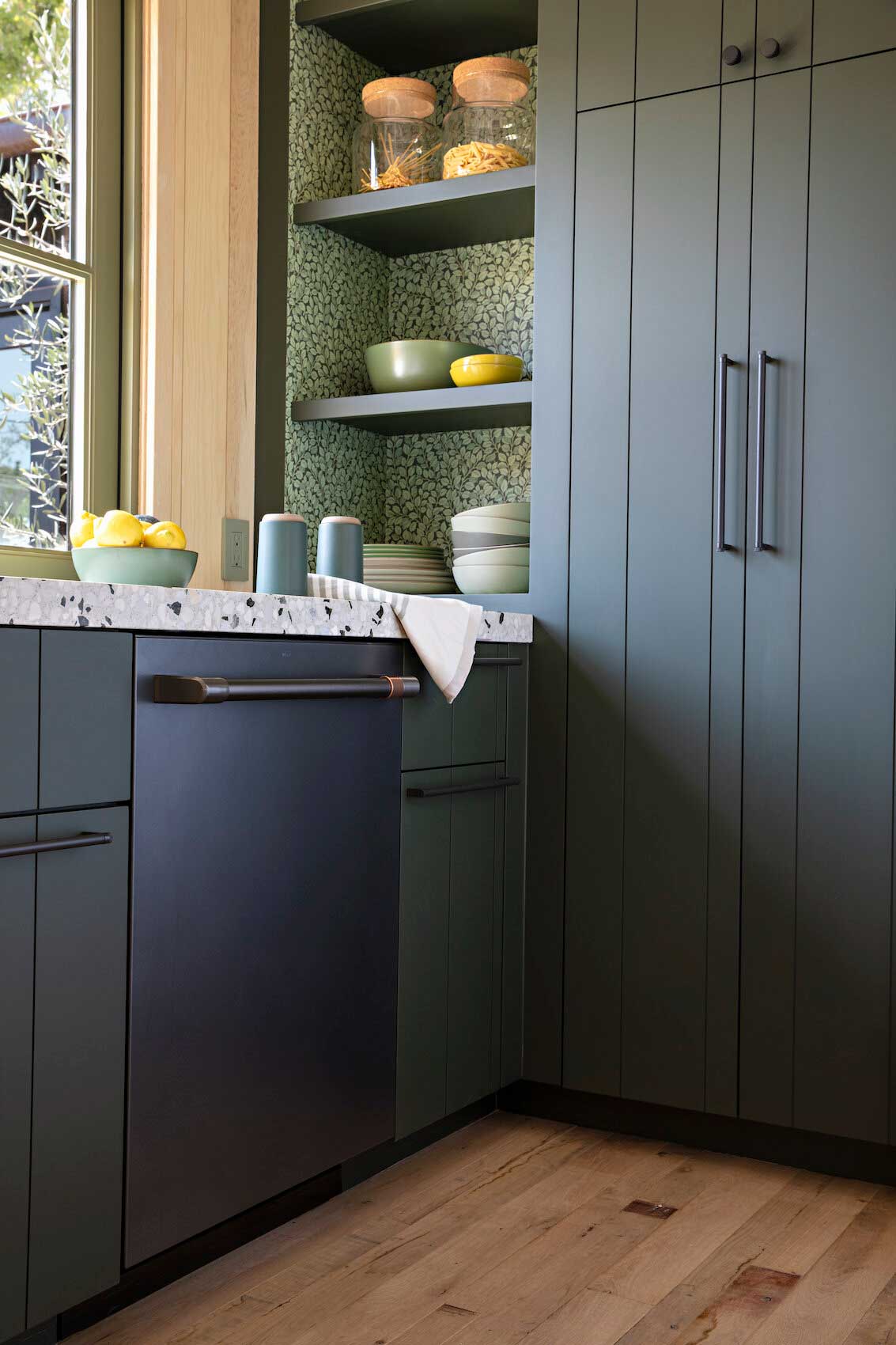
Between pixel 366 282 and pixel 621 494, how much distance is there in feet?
3.59

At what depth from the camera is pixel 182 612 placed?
1.64m

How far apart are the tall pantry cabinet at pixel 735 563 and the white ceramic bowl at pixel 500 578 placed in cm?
20

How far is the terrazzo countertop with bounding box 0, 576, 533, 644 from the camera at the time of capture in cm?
143

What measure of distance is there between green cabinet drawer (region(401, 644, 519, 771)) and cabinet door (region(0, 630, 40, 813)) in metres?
0.78

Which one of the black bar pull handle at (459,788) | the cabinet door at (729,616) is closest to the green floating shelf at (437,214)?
the cabinet door at (729,616)

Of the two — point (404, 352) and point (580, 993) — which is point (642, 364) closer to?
point (404, 352)

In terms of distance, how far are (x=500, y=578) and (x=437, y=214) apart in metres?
0.83

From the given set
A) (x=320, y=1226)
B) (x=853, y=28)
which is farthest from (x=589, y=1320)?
(x=853, y=28)

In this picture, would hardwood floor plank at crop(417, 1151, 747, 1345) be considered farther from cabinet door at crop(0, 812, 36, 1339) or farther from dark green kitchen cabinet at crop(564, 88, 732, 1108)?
cabinet door at crop(0, 812, 36, 1339)

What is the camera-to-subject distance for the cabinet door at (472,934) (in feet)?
7.49

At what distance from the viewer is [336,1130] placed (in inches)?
77.2

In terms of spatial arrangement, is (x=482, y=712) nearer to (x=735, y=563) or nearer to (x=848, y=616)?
(x=735, y=563)

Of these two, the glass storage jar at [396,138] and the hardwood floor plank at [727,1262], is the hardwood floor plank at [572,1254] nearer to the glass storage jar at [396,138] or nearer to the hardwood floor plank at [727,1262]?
the hardwood floor plank at [727,1262]

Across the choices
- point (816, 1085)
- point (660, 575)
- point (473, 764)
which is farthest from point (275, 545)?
point (816, 1085)
